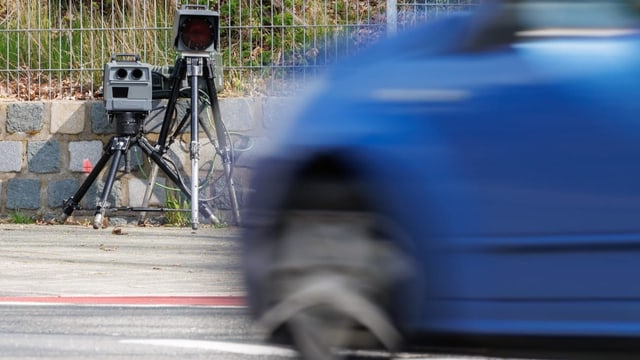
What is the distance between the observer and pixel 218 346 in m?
6.66

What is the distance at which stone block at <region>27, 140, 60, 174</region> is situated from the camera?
14.9 m

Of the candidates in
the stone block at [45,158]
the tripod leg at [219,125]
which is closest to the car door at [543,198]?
the tripod leg at [219,125]

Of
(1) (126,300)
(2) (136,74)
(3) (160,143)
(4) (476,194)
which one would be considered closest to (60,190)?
(3) (160,143)

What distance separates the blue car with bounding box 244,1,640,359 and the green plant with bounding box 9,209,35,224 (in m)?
10.7

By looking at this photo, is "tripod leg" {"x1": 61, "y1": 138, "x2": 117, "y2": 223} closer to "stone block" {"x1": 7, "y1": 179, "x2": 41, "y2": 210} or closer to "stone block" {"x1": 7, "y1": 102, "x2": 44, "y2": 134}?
"stone block" {"x1": 7, "y1": 179, "x2": 41, "y2": 210}

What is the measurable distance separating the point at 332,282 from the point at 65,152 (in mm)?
10901

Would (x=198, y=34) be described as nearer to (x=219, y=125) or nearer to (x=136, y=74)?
(x=136, y=74)

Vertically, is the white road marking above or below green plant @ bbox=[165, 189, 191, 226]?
above

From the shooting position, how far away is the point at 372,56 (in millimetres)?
4559

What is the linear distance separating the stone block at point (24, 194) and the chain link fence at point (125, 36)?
97cm

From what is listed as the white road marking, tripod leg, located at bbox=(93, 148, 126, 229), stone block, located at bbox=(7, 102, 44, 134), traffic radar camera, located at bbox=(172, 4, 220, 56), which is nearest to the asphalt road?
the white road marking

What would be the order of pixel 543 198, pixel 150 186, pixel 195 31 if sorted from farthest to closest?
pixel 150 186 → pixel 195 31 → pixel 543 198

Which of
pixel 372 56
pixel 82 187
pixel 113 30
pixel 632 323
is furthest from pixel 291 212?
pixel 113 30

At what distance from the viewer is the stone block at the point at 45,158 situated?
14.9 meters
